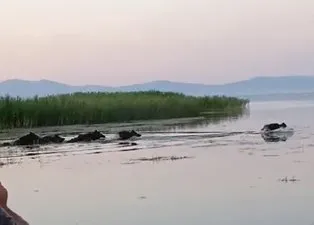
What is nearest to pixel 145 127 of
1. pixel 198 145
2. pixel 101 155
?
pixel 198 145

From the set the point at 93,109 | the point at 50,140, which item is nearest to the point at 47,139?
the point at 50,140

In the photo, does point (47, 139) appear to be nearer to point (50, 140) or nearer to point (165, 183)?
point (50, 140)

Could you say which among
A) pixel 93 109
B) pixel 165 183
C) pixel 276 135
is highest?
pixel 93 109

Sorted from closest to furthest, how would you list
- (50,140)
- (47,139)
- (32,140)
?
1. (32,140)
2. (50,140)
3. (47,139)

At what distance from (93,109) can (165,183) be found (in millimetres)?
23443

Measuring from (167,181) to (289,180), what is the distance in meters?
2.64

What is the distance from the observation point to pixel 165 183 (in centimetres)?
1470

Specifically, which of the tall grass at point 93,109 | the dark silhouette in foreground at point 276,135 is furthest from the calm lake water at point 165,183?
the tall grass at point 93,109

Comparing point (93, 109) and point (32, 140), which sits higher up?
point (93, 109)

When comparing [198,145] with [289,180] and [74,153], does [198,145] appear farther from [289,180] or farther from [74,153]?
[289,180]

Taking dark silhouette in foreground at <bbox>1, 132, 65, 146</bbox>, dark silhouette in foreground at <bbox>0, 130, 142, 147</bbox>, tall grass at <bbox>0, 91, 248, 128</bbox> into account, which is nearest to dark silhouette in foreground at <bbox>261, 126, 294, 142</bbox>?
dark silhouette in foreground at <bbox>0, 130, 142, 147</bbox>

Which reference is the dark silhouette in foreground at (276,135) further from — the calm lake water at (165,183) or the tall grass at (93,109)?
the tall grass at (93,109)

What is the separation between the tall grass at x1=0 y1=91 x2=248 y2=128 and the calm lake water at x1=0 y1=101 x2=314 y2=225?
26.8 ft

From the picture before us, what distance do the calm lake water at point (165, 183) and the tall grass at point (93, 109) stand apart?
8.16 metres
